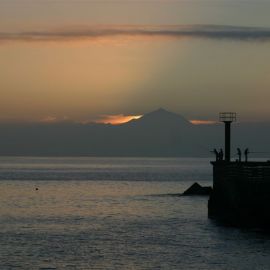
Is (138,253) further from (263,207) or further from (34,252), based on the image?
(263,207)

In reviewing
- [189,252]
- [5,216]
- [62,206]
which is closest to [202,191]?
[62,206]

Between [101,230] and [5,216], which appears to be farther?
[5,216]

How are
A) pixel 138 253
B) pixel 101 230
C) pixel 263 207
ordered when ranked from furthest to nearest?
pixel 101 230 → pixel 263 207 → pixel 138 253

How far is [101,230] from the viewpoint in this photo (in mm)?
44500

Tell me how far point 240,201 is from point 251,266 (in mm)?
14005

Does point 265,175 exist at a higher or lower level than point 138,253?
higher

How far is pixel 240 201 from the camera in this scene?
45094 mm

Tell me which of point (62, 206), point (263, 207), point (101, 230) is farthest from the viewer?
point (62, 206)

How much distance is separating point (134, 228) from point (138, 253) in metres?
11.1

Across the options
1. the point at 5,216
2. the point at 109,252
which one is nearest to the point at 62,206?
the point at 5,216

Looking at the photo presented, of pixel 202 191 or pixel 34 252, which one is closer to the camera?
pixel 34 252

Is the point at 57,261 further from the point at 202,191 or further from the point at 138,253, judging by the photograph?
the point at 202,191

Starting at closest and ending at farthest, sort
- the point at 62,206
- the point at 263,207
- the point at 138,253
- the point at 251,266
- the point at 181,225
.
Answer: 1. the point at 251,266
2. the point at 138,253
3. the point at 263,207
4. the point at 181,225
5. the point at 62,206

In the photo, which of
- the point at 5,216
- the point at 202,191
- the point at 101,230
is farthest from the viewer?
the point at 202,191
